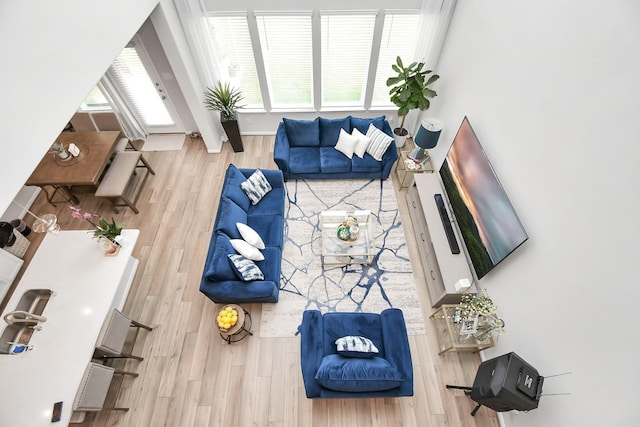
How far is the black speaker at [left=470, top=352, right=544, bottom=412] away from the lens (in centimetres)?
277

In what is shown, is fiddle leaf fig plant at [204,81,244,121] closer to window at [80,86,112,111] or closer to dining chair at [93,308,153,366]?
window at [80,86,112,111]

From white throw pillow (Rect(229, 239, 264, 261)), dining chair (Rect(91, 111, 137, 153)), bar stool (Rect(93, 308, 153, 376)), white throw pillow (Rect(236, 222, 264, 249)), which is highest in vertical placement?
dining chair (Rect(91, 111, 137, 153))

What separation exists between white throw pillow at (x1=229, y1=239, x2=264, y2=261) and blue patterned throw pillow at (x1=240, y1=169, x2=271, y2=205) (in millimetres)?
956

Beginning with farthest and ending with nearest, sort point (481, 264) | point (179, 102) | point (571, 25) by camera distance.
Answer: point (179, 102), point (481, 264), point (571, 25)

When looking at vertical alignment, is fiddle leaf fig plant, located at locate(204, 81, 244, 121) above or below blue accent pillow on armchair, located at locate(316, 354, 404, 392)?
above

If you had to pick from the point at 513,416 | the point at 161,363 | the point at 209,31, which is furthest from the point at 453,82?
the point at 161,363

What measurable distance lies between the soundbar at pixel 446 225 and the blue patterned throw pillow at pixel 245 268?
8.63ft

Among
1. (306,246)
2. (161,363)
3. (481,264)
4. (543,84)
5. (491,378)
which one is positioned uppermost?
(543,84)

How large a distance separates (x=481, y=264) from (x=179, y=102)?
19.3 ft

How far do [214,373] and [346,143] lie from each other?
4027 millimetres

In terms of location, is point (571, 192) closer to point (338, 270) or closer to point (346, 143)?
point (338, 270)

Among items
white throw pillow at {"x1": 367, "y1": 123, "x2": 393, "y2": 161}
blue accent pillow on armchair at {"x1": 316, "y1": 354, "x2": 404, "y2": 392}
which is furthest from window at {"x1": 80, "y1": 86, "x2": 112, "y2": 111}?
blue accent pillow on armchair at {"x1": 316, "y1": 354, "x2": 404, "y2": 392}

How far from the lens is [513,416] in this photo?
133 inches

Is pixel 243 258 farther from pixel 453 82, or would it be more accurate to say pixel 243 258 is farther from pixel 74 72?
pixel 453 82
